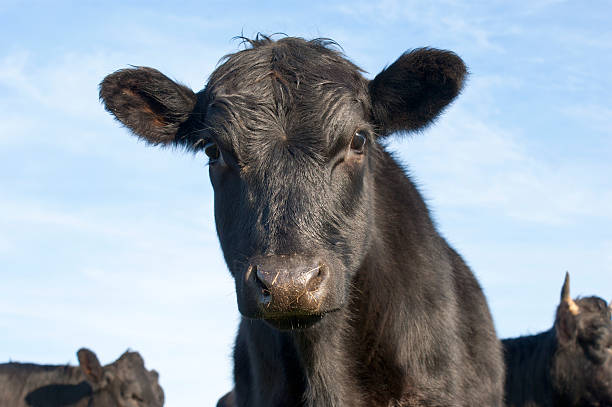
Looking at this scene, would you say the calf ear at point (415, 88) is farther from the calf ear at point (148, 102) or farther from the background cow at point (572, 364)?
the background cow at point (572, 364)

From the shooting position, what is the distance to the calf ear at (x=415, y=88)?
4898 millimetres

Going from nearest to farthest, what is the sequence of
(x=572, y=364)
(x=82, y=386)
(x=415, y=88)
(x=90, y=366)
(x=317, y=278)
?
1. (x=317, y=278)
2. (x=415, y=88)
3. (x=572, y=364)
4. (x=90, y=366)
5. (x=82, y=386)

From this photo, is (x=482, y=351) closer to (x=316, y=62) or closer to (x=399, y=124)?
(x=399, y=124)

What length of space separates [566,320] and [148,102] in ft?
32.3

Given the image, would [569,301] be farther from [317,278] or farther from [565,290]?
[317,278]

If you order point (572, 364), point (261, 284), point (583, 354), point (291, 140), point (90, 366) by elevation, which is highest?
point (90, 366)

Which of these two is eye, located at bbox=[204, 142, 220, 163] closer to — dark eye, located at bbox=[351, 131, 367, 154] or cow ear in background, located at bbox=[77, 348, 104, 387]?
dark eye, located at bbox=[351, 131, 367, 154]

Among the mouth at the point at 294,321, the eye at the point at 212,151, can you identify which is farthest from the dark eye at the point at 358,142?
the mouth at the point at 294,321

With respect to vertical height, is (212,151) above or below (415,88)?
below

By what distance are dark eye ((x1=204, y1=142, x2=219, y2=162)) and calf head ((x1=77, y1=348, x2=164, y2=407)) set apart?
468 inches

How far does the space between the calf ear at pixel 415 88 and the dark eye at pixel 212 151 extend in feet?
3.57

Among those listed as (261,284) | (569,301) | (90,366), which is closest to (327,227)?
(261,284)

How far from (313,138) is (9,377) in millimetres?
13325

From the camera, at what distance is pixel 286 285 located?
11.6 feet
